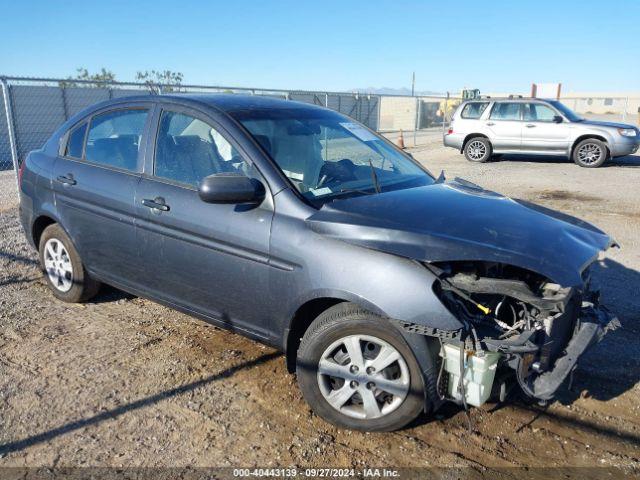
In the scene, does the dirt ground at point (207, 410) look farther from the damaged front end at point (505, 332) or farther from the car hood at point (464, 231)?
the car hood at point (464, 231)

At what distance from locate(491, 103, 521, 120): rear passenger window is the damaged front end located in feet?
42.8

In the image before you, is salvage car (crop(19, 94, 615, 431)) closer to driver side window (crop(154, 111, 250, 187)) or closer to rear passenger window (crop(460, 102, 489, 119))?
driver side window (crop(154, 111, 250, 187))

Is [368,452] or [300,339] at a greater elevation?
[300,339]

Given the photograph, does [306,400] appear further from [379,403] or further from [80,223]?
[80,223]

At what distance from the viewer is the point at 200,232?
3494 millimetres

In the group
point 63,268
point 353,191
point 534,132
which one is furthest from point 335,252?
point 534,132

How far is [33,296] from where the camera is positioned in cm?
498

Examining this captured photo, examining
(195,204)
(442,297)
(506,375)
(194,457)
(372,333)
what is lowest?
(194,457)

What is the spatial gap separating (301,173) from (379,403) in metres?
1.49

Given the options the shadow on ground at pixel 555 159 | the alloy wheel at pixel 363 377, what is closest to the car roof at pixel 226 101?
the alloy wheel at pixel 363 377

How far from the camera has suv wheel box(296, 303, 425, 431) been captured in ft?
9.45

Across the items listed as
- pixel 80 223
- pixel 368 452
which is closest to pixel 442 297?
pixel 368 452

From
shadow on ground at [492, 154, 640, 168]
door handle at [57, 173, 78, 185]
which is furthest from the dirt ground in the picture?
shadow on ground at [492, 154, 640, 168]

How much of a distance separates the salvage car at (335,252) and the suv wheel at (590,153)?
11.7 meters
